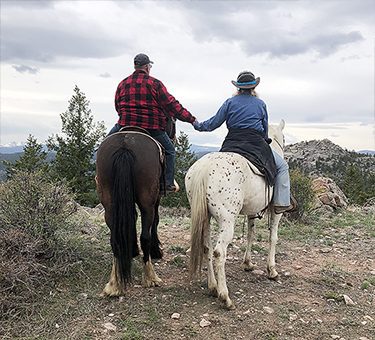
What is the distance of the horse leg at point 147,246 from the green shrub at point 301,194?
5.15m

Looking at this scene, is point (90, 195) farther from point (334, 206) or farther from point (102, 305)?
point (102, 305)

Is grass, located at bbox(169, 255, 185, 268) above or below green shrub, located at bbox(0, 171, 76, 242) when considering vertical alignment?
below

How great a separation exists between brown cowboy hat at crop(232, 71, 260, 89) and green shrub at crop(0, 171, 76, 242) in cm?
255

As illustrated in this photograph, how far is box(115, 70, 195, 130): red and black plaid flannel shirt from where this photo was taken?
5.16m

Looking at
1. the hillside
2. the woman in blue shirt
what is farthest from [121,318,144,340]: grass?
the hillside

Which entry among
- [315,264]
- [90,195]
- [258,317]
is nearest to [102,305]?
[258,317]

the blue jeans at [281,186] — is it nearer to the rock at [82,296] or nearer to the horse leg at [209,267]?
the horse leg at [209,267]

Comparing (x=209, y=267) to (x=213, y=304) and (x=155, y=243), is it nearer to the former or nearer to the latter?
(x=213, y=304)

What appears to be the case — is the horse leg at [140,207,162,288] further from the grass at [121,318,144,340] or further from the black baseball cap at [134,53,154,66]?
the black baseball cap at [134,53,154,66]

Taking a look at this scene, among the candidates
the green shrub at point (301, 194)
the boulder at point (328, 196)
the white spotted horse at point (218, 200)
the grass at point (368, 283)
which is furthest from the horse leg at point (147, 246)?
the boulder at point (328, 196)

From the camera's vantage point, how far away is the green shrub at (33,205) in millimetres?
5125

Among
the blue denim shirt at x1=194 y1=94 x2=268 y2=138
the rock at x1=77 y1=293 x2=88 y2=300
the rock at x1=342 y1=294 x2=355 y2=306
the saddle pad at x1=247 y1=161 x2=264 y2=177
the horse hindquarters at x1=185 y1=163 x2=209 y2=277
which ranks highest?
the blue denim shirt at x1=194 y1=94 x2=268 y2=138

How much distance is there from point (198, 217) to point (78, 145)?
27058mm

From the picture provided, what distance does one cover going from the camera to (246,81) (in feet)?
16.8
